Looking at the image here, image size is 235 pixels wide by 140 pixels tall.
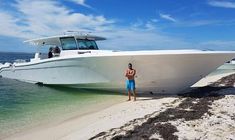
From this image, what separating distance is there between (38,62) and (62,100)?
446cm

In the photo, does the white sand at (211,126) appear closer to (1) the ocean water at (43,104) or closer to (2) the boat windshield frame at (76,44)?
(1) the ocean water at (43,104)

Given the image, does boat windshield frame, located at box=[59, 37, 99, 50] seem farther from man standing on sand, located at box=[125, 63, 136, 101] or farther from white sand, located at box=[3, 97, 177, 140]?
white sand, located at box=[3, 97, 177, 140]

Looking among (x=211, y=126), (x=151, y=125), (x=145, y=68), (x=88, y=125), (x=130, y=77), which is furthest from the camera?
(x=145, y=68)

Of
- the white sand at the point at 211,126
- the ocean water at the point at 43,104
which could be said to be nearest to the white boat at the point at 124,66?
the ocean water at the point at 43,104

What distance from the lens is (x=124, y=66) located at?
13.5 m

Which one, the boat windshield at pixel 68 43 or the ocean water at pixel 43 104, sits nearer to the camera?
the ocean water at pixel 43 104

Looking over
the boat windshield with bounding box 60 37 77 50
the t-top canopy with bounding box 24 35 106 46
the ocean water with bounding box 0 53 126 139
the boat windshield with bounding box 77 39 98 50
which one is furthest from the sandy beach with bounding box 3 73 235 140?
the t-top canopy with bounding box 24 35 106 46

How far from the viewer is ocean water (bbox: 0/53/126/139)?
1034 centimetres

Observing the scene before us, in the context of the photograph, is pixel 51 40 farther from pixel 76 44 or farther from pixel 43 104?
pixel 43 104

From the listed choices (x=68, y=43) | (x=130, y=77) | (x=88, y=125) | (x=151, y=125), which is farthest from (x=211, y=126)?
(x=68, y=43)

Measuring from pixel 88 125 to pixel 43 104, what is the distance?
217 inches

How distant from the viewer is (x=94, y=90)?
15852 mm

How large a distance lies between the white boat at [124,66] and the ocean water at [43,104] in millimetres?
572

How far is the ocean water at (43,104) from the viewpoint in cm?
1034
